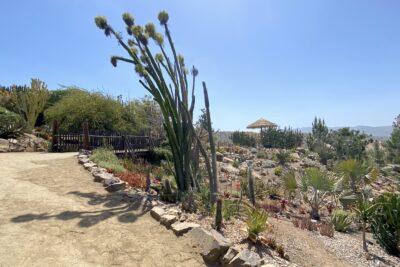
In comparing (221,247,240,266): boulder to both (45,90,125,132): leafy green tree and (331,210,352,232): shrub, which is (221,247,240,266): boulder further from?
(45,90,125,132): leafy green tree

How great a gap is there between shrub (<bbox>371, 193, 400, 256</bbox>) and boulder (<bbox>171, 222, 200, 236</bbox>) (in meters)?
3.82

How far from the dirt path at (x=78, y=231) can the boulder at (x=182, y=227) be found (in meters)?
0.10

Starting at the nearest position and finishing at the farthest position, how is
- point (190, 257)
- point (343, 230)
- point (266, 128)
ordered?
point (190, 257) < point (343, 230) < point (266, 128)

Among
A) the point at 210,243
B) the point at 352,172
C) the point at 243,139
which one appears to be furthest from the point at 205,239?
the point at 243,139

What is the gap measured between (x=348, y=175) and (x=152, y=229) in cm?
751

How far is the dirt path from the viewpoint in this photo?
362cm

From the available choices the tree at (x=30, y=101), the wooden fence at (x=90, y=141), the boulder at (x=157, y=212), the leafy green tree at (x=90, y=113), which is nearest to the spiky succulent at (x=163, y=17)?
the boulder at (x=157, y=212)

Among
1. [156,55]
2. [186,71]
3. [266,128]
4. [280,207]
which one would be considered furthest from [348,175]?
[266,128]

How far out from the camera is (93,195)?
609 cm

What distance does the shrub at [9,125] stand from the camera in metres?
13.1

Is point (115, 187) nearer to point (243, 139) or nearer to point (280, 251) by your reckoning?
point (280, 251)

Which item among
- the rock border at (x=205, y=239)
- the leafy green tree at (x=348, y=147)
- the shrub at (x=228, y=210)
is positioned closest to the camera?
the rock border at (x=205, y=239)

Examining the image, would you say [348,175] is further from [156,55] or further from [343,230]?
[156,55]

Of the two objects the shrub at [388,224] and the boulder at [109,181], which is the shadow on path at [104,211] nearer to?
the boulder at [109,181]
